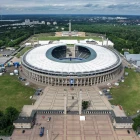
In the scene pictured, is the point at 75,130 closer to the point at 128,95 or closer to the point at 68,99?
the point at 68,99

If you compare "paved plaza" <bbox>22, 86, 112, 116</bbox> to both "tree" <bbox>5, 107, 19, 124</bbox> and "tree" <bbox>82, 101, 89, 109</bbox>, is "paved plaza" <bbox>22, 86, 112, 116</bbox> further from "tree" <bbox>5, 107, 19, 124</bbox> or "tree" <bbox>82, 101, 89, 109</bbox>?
"tree" <bbox>5, 107, 19, 124</bbox>

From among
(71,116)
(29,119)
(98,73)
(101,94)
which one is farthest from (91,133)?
(98,73)

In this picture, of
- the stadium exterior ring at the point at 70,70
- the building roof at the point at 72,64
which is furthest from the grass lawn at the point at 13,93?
the building roof at the point at 72,64

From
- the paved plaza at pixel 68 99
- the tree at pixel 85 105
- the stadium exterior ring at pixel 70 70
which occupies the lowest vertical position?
the paved plaza at pixel 68 99

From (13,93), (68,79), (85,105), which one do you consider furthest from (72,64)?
(13,93)

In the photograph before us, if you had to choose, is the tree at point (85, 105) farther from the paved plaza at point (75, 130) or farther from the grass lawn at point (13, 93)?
the grass lawn at point (13, 93)

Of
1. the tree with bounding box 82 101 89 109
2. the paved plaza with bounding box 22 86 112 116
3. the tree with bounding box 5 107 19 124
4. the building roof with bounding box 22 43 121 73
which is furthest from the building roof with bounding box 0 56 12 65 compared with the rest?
the tree with bounding box 82 101 89 109
